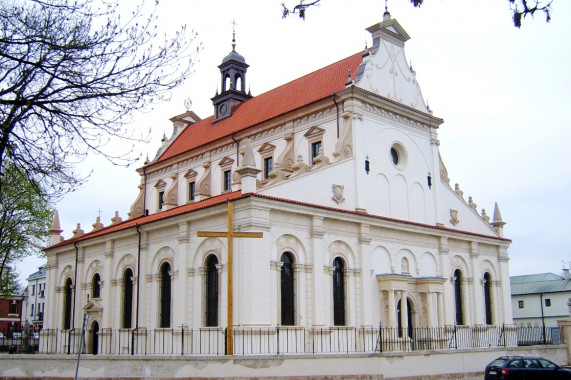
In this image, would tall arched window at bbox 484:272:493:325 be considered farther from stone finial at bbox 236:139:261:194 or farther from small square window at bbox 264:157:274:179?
stone finial at bbox 236:139:261:194

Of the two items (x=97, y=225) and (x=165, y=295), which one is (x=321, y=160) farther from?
(x=97, y=225)

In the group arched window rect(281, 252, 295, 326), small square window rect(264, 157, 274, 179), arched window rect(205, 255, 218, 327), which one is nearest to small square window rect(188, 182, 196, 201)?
small square window rect(264, 157, 274, 179)

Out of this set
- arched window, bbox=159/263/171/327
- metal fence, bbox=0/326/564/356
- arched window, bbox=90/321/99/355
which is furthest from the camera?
arched window, bbox=90/321/99/355

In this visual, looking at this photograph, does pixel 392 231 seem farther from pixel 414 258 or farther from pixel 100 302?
pixel 100 302

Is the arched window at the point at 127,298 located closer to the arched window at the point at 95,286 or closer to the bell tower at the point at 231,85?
the arched window at the point at 95,286

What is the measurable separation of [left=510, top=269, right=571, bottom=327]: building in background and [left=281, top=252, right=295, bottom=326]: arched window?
44534 millimetres

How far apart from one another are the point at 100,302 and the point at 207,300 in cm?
931

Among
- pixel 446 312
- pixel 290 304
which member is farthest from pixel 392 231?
pixel 290 304

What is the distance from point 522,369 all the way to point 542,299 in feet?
152

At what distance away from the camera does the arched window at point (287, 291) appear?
86.8 feet

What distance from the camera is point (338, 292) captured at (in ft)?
93.7

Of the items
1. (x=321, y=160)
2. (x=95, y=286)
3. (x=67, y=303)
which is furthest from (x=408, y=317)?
(x=67, y=303)

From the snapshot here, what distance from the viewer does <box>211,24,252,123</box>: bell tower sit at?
140 feet

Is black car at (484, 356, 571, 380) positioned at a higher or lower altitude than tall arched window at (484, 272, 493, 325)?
lower
